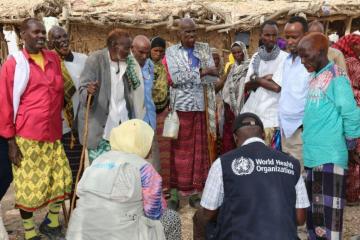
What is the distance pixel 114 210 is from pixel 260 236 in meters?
0.84

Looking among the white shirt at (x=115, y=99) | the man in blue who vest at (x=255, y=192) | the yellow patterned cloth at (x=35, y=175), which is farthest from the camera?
the white shirt at (x=115, y=99)

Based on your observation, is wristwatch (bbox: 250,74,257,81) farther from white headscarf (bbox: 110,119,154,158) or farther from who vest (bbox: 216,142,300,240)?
who vest (bbox: 216,142,300,240)

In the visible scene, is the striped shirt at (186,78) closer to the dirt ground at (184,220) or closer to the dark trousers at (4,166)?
the dirt ground at (184,220)

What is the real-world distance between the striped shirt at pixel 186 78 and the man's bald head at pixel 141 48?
0.47 metres

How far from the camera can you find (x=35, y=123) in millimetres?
4312

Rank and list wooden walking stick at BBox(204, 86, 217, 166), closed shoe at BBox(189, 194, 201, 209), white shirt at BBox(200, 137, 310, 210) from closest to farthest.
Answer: white shirt at BBox(200, 137, 310, 210) < wooden walking stick at BBox(204, 86, 217, 166) < closed shoe at BBox(189, 194, 201, 209)

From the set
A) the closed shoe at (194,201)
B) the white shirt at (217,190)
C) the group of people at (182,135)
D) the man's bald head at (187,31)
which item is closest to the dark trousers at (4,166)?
the group of people at (182,135)

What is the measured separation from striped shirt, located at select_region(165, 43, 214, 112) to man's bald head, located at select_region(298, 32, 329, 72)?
74.8 inches

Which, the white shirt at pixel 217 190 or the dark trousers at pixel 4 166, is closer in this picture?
the white shirt at pixel 217 190

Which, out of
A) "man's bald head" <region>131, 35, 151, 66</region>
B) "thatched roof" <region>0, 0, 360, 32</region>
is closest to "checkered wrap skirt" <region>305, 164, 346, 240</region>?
"man's bald head" <region>131, 35, 151, 66</region>

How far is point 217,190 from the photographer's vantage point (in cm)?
278

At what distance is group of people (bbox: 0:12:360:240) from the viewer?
2.76 meters

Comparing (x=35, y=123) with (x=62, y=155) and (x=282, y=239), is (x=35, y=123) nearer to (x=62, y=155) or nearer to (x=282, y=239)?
(x=62, y=155)

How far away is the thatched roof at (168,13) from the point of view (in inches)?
412
